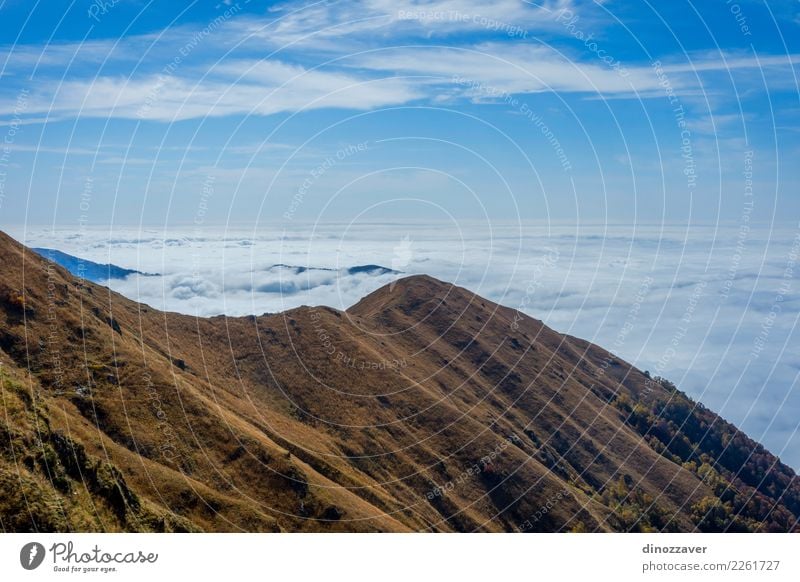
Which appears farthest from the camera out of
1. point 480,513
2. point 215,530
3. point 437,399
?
point 437,399

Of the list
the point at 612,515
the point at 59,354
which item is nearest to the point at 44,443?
the point at 59,354

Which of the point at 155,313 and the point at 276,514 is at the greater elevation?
the point at 155,313

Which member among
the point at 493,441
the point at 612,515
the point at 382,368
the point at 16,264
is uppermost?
the point at 16,264

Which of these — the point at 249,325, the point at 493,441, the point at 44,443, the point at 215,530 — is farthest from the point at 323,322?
the point at 44,443

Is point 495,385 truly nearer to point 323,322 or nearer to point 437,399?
point 437,399

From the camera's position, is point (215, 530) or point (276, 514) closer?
point (215, 530)

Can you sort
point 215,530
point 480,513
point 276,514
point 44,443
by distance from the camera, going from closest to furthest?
point 44,443
point 215,530
point 276,514
point 480,513
